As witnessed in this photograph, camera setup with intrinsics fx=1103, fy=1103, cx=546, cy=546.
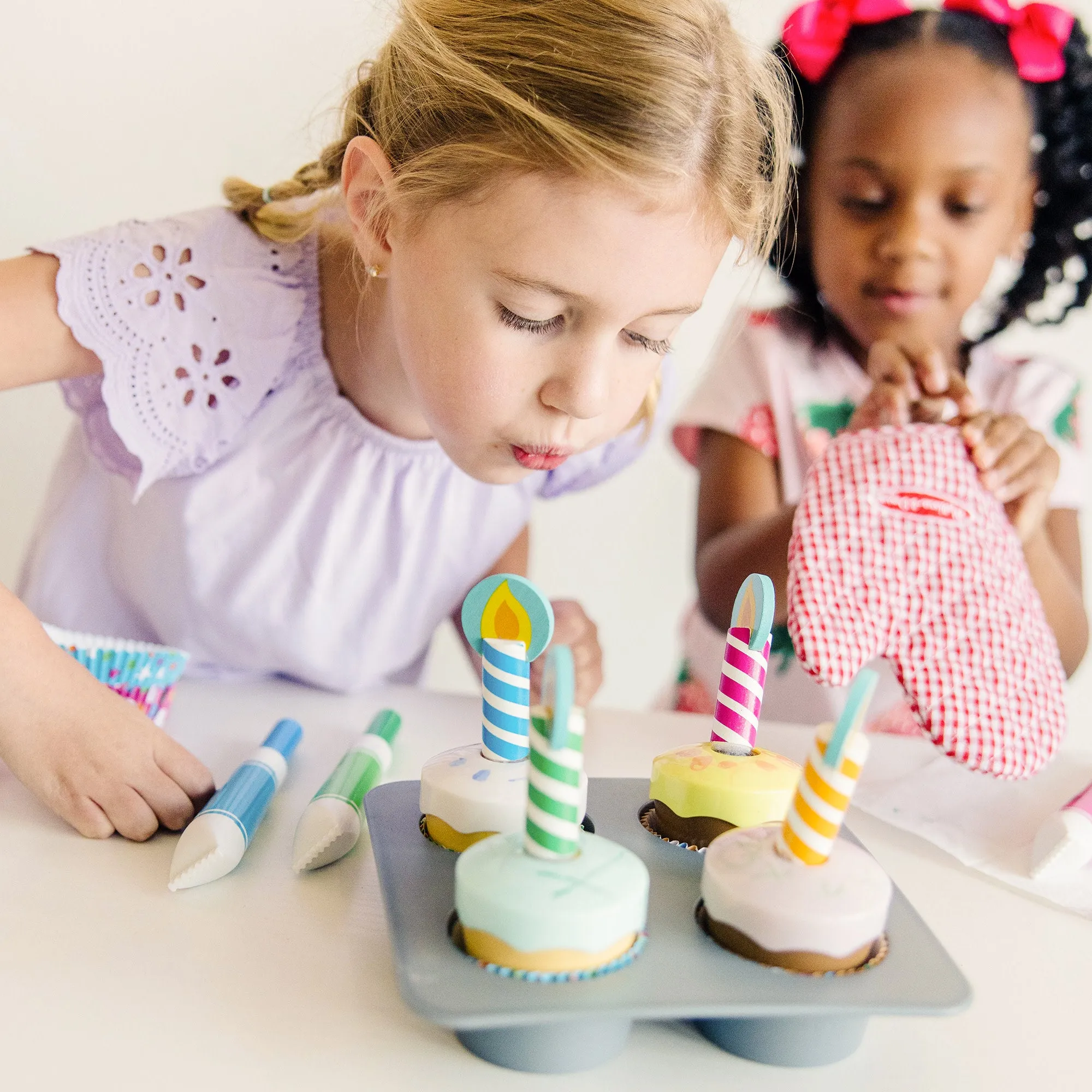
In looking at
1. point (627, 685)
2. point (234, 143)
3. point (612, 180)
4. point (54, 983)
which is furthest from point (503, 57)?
point (627, 685)

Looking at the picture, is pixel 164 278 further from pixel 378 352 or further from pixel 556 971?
pixel 556 971

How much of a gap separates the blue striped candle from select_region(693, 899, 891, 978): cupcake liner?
0.09m

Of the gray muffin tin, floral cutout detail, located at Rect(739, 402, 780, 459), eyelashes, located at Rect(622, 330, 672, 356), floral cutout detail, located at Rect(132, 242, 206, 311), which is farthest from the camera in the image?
floral cutout detail, located at Rect(739, 402, 780, 459)

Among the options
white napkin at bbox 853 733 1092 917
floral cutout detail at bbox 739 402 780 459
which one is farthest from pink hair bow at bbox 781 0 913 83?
white napkin at bbox 853 733 1092 917

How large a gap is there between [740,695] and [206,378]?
0.41 metres

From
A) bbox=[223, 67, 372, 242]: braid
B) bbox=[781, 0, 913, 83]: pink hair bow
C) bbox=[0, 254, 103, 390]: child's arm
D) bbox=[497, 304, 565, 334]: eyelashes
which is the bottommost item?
bbox=[0, 254, 103, 390]: child's arm

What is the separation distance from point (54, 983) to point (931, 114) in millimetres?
741

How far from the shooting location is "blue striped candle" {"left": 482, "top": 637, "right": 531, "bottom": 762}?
42 cm

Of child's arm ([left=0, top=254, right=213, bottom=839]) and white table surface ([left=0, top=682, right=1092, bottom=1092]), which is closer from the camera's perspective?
white table surface ([left=0, top=682, right=1092, bottom=1092])

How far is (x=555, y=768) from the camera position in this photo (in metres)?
0.33

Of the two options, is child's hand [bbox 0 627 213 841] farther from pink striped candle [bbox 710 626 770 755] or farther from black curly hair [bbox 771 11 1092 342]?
black curly hair [bbox 771 11 1092 342]

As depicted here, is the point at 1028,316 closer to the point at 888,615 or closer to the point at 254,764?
the point at 888,615

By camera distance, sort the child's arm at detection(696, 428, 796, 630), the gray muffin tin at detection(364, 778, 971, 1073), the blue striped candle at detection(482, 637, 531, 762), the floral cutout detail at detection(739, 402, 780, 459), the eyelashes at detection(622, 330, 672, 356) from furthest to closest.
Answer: the floral cutout detail at detection(739, 402, 780, 459) < the child's arm at detection(696, 428, 796, 630) < the eyelashes at detection(622, 330, 672, 356) < the blue striped candle at detection(482, 637, 531, 762) < the gray muffin tin at detection(364, 778, 971, 1073)

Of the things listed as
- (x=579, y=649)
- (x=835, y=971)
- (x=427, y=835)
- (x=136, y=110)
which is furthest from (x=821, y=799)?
(x=136, y=110)
